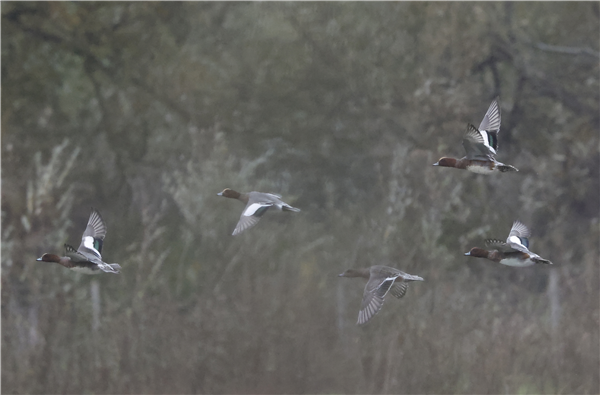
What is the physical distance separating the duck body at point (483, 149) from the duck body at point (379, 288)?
0.84 meters

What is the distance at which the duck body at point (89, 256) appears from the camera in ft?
17.4

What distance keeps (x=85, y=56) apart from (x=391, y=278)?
23.5 feet

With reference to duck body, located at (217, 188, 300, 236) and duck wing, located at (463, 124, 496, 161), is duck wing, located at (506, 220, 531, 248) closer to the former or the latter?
duck wing, located at (463, 124, 496, 161)

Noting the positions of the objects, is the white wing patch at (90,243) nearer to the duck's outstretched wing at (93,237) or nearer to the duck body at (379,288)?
the duck's outstretched wing at (93,237)

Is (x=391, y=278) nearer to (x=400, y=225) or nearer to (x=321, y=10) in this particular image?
(x=400, y=225)

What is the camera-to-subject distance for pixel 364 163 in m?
12.5

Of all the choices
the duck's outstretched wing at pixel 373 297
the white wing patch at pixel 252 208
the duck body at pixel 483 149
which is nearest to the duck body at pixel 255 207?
the white wing patch at pixel 252 208

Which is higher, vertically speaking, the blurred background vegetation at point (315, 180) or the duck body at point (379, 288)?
the blurred background vegetation at point (315, 180)

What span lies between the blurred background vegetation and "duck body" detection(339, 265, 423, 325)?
2510 millimetres

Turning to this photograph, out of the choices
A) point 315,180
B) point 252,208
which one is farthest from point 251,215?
point 315,180

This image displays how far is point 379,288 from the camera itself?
5.88 meters

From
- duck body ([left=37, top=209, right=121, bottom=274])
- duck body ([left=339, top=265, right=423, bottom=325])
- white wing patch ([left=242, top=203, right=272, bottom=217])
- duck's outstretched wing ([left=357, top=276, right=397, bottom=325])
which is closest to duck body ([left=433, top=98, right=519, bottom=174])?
duck body ([left=339, top=265, right=423, bottom=325])

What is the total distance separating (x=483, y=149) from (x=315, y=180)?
7.42 meters

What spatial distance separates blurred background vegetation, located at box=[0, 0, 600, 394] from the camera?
28.3 ft
